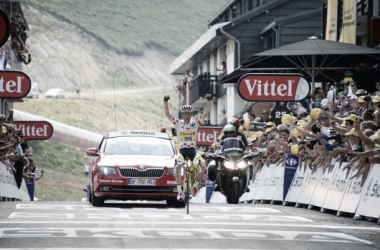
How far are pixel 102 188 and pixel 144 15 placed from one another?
543 ft

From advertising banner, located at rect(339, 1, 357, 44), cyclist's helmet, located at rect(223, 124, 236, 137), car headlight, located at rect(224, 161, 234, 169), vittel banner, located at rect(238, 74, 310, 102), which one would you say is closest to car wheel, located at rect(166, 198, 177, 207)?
car headlight, located at rect(224, 161, 234, 169)

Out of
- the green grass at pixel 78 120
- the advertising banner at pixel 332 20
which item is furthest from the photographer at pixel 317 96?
the green grass at pixel 78 120

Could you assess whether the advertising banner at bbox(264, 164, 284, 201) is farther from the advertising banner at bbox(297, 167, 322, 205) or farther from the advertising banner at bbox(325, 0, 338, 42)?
the advertising banner at bbox(325, 0, 338, 42)

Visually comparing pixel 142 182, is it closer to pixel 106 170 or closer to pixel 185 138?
pixel 106 170

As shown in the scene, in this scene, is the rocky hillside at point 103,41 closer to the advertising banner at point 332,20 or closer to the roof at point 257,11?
the roof at point 257,11

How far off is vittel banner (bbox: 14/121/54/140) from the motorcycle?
65.0 ft

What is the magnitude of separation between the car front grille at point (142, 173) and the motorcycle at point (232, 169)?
1625mm

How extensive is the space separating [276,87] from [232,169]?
6.45m

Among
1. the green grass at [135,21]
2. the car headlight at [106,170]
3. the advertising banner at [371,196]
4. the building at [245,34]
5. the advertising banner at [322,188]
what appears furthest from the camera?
the green grass at [135,21]

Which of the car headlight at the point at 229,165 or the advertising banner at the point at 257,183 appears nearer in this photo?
the car headlight at the point at 229,165

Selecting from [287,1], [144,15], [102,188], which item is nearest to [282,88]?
[102,188]

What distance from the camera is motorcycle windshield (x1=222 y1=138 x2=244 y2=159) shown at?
2411 cm

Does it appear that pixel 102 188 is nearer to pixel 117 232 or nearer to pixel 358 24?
pixel 117 232

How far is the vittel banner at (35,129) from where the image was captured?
43.5 m
